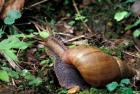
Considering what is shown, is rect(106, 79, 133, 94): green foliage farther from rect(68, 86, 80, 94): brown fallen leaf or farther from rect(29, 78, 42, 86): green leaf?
rect(29, 78, 42, 86): green leaf

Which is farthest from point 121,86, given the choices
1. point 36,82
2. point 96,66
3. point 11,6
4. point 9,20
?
point 11,6

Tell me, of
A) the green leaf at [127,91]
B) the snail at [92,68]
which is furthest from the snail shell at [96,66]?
the green leaf at [127,91]

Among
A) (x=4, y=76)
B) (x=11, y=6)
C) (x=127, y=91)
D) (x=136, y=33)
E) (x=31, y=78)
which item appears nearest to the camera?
(x=4, y=76)

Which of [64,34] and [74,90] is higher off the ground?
[64,34]

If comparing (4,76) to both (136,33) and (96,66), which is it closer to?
(96,66)

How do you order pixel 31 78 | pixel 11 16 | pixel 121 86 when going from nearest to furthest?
pixel 121 86 → pixel 31 78 → pixel 11 16
